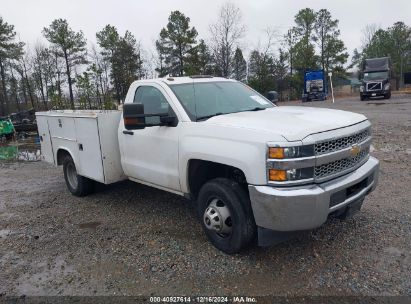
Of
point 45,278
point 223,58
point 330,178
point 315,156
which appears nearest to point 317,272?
point 330,178

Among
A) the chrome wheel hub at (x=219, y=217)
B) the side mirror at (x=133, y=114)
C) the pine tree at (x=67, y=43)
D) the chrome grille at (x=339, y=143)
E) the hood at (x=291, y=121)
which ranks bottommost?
the chrome wheel hub at (x=219, y=217)

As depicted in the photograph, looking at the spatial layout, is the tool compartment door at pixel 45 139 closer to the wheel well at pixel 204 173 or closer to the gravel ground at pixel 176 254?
the gravel ground at pixel 176 254

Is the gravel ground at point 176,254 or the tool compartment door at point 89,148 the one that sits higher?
the tool compartment door at point 89,148

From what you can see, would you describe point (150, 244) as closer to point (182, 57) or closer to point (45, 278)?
point (45, 278)

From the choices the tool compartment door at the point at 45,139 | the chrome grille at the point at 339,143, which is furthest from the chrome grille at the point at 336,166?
the tool compartment door at the point at 45,139

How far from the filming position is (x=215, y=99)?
4641 millimetres

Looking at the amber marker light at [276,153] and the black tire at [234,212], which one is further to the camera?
the black tire at [234,212]

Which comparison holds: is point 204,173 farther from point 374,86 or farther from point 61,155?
point 374,86

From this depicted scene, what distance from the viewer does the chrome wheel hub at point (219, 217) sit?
379 centimetres

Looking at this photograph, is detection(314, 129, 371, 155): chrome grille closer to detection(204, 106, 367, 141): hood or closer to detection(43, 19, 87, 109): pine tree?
detection(204, 106, 367, 141): hood

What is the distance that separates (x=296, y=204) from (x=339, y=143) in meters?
0.81

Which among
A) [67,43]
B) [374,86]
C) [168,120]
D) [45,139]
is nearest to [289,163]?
[168,120]

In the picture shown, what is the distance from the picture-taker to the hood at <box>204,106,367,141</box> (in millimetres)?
3292

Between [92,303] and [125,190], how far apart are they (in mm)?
3409
